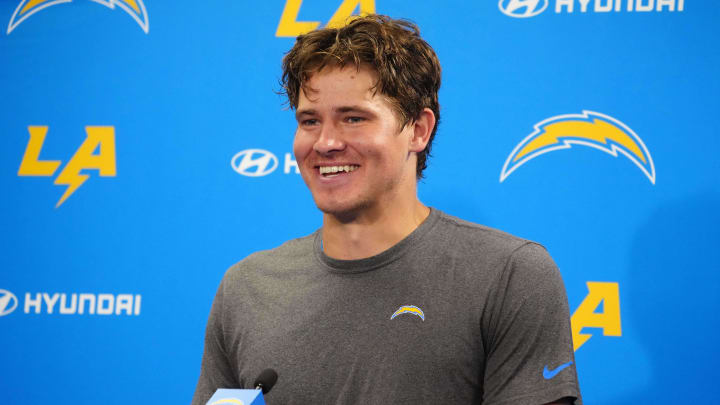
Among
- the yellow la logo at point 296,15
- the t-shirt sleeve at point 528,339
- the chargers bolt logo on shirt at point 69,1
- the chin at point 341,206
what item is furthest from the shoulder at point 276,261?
the chargers bolt logo on shirt at point 69,1

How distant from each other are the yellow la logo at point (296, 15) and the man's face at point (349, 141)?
0.85 m

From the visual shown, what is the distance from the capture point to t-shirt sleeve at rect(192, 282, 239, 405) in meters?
1.38

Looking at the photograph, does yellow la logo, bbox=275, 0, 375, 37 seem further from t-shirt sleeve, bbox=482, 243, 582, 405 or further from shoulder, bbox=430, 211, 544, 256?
t-shirt sleeve, bbox=482, 243, 582, 405

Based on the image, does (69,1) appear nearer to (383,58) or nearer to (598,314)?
(383,58)

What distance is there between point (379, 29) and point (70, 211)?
53.5 inches

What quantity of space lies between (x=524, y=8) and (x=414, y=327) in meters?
1.20

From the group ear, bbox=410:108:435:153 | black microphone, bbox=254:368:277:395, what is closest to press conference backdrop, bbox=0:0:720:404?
ear, bbox=410:108:435:153

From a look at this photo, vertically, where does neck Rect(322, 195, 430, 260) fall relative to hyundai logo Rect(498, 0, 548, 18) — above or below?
below

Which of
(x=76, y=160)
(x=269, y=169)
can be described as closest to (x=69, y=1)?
(x=76, y=160)

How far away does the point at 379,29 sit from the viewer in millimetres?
1349

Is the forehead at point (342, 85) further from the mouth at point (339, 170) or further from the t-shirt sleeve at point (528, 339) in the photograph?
the t-shirt sleeve at point (528, 339)

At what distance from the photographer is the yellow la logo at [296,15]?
2.07 m

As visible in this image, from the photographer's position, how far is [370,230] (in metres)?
1.31

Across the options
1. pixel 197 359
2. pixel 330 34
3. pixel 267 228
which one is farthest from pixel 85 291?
pixel 330 34
